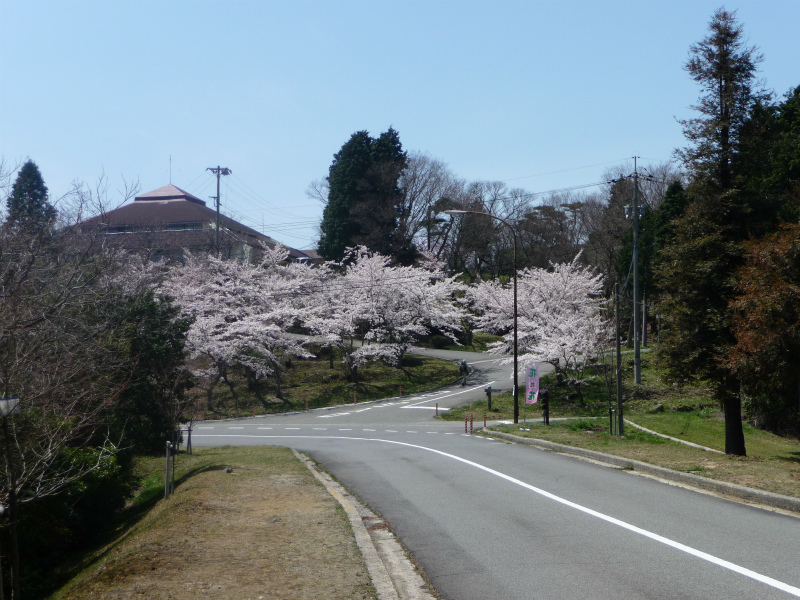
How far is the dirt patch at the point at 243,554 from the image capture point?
20.7 ft

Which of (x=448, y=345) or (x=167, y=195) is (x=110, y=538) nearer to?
(x=448, y=345)

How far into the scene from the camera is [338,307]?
156 feet

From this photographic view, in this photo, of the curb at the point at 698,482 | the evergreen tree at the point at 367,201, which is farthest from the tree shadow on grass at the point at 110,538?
the evergreen tree at the point at 367,201

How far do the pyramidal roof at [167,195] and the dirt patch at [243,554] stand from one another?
6348 cm

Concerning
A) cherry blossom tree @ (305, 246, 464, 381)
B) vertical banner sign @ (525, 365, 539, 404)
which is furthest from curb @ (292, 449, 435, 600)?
cherry blossom tree @ (305, 246, 464, 381)

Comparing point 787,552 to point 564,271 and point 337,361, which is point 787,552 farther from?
point 337,361

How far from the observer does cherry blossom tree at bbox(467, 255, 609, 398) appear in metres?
39.8

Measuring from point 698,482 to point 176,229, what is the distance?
193 ft

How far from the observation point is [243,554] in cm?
752

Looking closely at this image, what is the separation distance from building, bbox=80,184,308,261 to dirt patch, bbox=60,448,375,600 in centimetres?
3774

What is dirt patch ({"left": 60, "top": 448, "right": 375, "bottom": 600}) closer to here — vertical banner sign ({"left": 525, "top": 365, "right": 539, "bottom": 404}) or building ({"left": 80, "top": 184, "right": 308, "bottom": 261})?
vertical banner sign ({"left": 525, "top": 365, "right": 539, "bottom": 404})

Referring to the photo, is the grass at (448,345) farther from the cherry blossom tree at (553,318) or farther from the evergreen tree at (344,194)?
the evergreen tree at (344,194)

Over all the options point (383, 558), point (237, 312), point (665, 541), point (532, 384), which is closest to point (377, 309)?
point (237, 312)

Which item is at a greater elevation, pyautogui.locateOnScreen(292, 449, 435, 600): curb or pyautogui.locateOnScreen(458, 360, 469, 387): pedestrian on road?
pyautogui.locateOnScreen(458, 360, 469, 387): pedestrian on road
